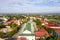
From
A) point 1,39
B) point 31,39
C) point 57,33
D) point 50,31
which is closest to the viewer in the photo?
point 1,39

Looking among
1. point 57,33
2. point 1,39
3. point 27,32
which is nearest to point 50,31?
point 57,33

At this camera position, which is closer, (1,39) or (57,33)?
(1,39)

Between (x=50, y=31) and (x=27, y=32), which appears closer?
(x=27, y=32)

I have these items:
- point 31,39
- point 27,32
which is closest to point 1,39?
point 31,39

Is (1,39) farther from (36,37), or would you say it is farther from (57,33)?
(57,33)

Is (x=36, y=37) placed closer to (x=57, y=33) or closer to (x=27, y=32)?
(x=27, y=32)

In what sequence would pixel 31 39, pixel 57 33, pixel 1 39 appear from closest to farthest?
1. pixel 1 39
2. pixel 31 39
3. pixel 57 33

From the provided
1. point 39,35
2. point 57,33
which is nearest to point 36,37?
point 39,35

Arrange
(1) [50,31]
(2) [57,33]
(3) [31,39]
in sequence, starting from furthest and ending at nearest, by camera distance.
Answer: (1) [50,31] < (2) [57,33] < (3) [31,39]
